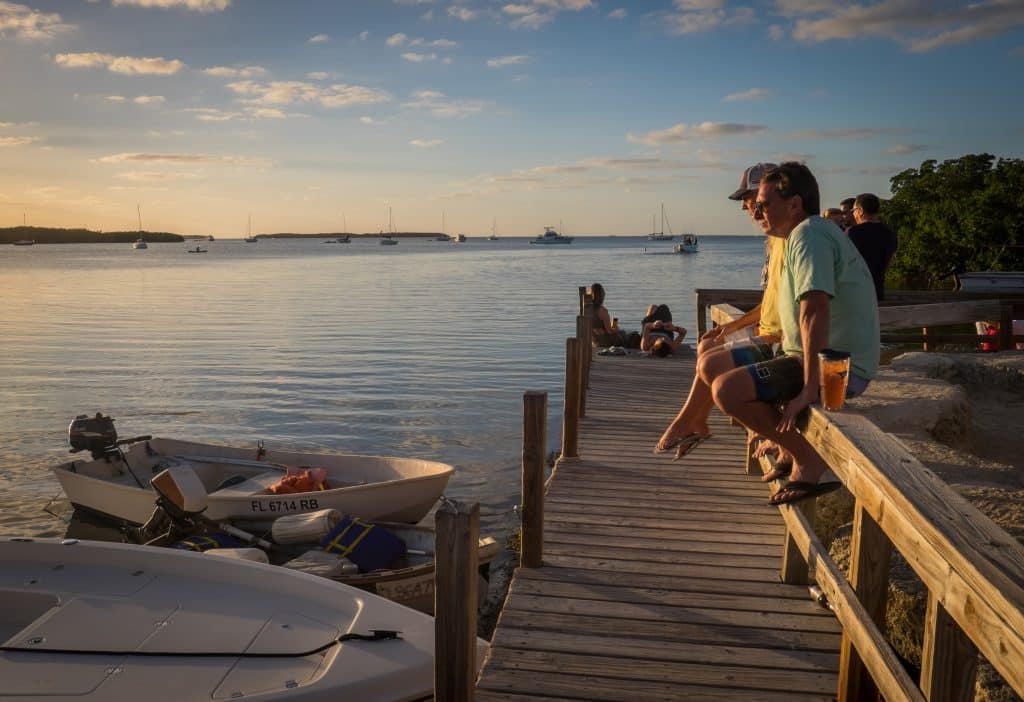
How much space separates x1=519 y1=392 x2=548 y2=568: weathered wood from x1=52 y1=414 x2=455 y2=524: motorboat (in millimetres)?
4419

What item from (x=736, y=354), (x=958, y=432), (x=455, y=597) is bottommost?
(x=958, y=432)

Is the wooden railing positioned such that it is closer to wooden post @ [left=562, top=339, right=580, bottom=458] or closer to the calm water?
wooden post @ [left=562, top=339, right=580, bottom=458]

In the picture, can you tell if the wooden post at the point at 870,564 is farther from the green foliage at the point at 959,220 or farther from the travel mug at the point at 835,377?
the green foliage at the point at 959,220

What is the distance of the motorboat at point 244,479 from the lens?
966cm

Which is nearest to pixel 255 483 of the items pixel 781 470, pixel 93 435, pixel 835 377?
pixel 93 435

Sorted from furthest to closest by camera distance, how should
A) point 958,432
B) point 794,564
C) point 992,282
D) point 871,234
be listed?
point 992,282 → point 871,234 → point 958,432 → point 794,564

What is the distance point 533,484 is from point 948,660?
10.9 feet

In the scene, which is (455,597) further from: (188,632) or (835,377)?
(188,632)

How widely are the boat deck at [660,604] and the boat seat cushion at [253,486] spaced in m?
4.40

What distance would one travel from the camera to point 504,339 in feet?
108

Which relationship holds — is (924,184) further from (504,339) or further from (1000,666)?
(1000,666)

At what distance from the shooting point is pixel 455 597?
3.39m

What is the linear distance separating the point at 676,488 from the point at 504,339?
25526 millimetres

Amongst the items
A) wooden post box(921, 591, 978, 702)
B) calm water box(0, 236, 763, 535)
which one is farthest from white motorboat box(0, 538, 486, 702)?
calm water box(0, 236, 763, 535)
